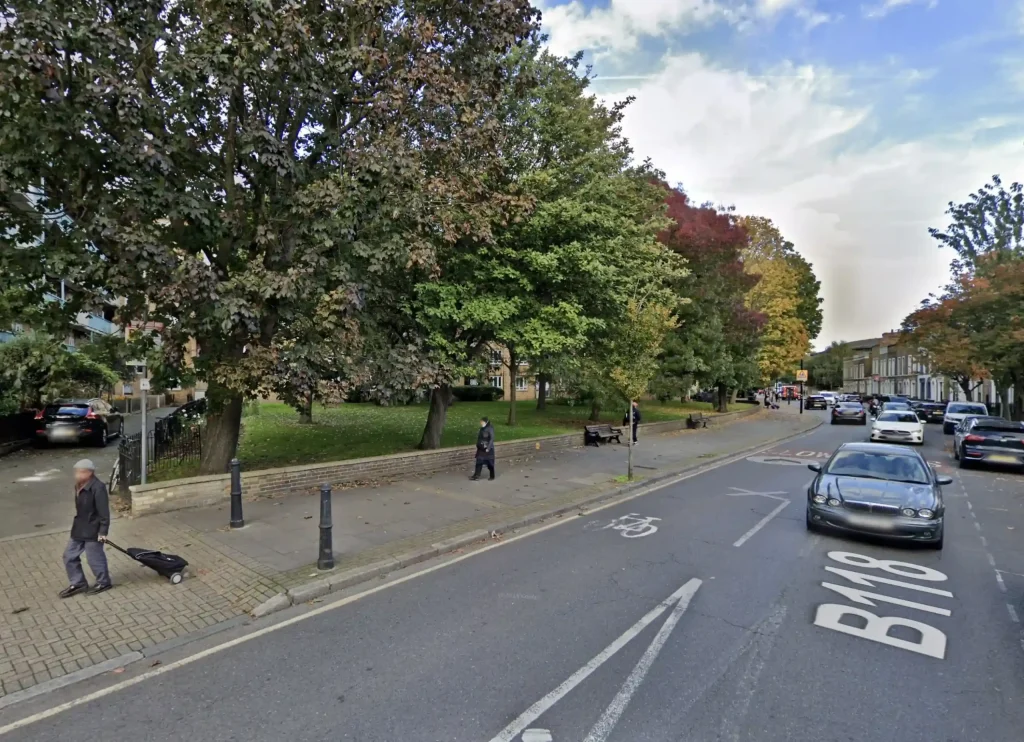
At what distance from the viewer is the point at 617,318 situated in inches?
618

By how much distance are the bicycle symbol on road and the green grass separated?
22.6ft

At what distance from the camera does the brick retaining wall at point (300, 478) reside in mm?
8719

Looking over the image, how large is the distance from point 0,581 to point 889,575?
9.91 metres

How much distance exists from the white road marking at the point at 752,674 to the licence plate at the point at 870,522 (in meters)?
2.81

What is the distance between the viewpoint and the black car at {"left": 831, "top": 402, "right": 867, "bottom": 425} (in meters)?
32.8

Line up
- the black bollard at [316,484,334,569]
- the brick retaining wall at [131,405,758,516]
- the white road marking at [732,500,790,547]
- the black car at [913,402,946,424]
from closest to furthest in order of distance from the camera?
the black bollard at [316,484,334,569], the white road marking at [732,500,790,547], the brick retaining wall at [131,405,758,516], the black car at [913,402,946,424]

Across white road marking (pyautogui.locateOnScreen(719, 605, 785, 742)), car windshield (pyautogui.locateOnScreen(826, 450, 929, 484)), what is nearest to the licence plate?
car windshield (pyautogui.locateOnScreen(826, 450, 929, 484))

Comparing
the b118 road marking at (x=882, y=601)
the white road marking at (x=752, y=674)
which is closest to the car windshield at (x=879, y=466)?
the b118 road marking at (x=882, y=601)

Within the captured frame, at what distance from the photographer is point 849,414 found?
108 ft

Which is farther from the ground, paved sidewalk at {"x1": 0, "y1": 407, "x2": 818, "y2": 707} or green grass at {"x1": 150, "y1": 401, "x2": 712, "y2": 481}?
green grass at {"x1": 150, "y1": 401, "x2": 712, "y2": 481}

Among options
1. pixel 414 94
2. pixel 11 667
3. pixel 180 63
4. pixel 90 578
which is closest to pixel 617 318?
pixel 414 94

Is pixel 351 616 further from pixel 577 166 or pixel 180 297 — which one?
pixel 577 166

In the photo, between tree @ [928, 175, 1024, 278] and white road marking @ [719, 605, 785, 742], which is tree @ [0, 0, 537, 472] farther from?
Result: tree @ [928, 175, 1024, 278]

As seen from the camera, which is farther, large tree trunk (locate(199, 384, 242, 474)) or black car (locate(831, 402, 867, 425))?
black car (locate(831, 402, 867, 425))
